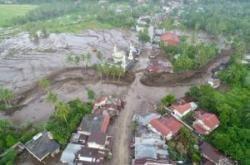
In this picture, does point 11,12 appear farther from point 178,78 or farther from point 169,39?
point 178,78

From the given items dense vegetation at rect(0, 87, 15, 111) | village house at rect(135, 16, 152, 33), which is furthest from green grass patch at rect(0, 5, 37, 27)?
dense vegetation at rect(0, 87, 15, 111)

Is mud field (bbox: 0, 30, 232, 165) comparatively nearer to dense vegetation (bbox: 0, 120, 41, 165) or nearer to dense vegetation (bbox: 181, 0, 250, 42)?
dense vegetation (bbox: 0, 120, 41, 165)

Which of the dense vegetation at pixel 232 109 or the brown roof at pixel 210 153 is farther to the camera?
the dense vegetation at pixel 232 109

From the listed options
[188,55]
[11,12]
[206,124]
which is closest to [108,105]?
[206,124]

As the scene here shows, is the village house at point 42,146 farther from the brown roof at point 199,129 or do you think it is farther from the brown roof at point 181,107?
the brown roof at point 199,129

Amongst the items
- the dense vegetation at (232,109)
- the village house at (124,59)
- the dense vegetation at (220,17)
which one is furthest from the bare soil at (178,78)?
the dense vegetation at (220,17)
